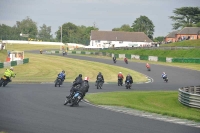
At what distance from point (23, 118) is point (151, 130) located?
4460 mm

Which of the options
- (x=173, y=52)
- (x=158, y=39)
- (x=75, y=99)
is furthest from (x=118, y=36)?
(x=75, y=99)

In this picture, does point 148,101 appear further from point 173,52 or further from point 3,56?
point 173,52

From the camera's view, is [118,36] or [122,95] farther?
[118,36]

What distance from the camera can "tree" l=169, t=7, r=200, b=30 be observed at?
11451 centimetres

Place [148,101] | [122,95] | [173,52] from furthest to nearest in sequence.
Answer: [173,52] < [122,95] < [148,101]

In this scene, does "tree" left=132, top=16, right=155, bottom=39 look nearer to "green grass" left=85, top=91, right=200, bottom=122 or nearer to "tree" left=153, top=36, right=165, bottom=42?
"tree" left=153, top=36, right=165, bottom=42

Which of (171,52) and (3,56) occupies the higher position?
(171,52)

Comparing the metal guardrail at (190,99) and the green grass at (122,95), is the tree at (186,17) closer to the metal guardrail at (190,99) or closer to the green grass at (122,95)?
the green grass at (122,95)

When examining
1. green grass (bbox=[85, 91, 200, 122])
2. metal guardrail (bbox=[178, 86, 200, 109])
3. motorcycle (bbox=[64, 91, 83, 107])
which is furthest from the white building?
motorcycle (bbox=[64, 91, 83, 107])

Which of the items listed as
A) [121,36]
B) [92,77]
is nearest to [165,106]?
[92,77]

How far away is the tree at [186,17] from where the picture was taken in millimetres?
114506

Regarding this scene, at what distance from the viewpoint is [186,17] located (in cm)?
12531

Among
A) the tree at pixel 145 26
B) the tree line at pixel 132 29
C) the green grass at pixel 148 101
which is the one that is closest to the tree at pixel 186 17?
the tree line at pixel 132 29

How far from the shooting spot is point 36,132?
41.4 feet
